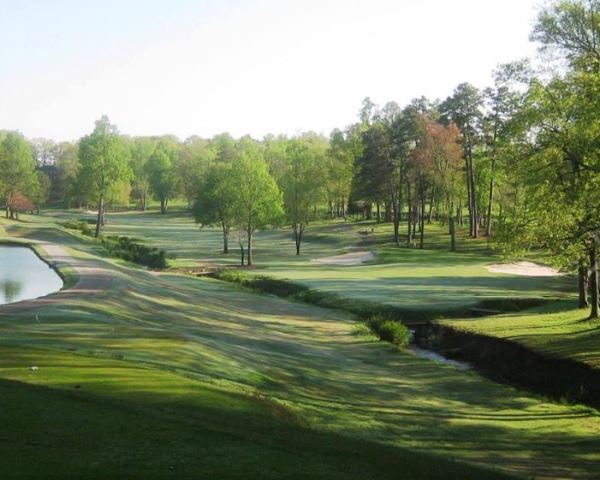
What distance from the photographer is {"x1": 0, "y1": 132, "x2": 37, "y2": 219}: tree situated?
115312 millimetres

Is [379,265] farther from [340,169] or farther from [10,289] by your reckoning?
[340,169]

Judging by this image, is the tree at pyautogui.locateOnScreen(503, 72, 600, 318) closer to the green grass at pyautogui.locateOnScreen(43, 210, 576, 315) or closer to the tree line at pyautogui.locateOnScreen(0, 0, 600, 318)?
the tree line at pyautogui.locateOnScreen(0, 0, 600, 318)

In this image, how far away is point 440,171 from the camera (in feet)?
255

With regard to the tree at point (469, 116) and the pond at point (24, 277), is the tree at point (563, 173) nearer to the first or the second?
the pond at point (24, 277)

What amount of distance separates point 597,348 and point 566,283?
2466 centimetres

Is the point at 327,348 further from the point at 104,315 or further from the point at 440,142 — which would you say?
the point at 440,142

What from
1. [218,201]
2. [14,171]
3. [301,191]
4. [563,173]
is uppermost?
[14,171]

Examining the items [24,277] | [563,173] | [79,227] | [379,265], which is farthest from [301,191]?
[563,173]

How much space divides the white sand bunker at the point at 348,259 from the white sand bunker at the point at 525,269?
15.2m

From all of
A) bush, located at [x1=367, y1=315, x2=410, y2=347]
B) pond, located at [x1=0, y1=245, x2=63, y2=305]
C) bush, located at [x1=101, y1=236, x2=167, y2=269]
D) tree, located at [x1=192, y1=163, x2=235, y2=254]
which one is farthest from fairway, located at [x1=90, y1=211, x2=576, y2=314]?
pond, located at [x1=0, y1=245, x2=63, y2=305]

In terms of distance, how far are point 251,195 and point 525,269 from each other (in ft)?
105

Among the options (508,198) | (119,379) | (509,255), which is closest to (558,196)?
(509,255)

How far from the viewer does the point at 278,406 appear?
17172 millimetres

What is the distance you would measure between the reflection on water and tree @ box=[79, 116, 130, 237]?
175 feet
